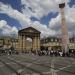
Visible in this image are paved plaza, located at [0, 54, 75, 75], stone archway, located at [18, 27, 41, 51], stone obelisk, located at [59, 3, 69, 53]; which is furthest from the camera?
stone archway, located at [18, 27, 41, 51]

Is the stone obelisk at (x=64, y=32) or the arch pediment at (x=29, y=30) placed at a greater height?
the arch pediment at (x=29, y=30)

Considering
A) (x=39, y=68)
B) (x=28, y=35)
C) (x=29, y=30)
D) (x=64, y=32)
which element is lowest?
(x=39, y=68)

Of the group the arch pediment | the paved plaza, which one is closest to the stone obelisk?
the paved plaza

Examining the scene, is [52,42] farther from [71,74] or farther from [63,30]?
[71,74]

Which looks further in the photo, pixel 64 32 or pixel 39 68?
pixel 64 32

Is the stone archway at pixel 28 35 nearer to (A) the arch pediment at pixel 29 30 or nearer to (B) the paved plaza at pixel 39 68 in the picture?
(A) the arch pediment at pixel 29 30

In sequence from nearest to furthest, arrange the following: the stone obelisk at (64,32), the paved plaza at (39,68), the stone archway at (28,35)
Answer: the paved plaza at (39,68) → the stone obelisk at (64,32) → the stone archway at (28,35)

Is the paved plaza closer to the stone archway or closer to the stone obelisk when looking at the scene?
the stone obelisk

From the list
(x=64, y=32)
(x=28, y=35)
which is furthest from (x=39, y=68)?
(x=28, y=35)

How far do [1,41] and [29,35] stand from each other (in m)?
28.2

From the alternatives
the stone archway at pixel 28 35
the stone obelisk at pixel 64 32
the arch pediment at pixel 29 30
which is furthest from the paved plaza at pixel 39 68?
the arch pediment at pixel 29 30

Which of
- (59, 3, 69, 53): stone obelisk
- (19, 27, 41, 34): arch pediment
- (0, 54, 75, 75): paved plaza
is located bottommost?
(0, 54, 75, 75): paved plaza

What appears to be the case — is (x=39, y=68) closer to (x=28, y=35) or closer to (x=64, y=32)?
(x=64, y=32)

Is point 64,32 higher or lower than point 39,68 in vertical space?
higher
